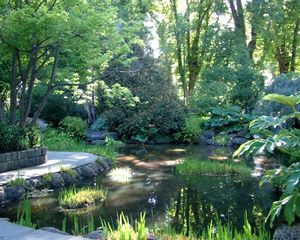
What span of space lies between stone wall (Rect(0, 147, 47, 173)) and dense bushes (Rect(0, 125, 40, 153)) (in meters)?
0.19

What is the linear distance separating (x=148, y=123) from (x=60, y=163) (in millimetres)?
8037

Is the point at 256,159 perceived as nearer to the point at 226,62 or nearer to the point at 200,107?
the point at 200,107

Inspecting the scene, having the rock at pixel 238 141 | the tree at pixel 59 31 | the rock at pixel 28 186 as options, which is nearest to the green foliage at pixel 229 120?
the rock at pixel 238 141

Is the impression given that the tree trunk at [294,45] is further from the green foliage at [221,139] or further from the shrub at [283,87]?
the shrub at [283,87]

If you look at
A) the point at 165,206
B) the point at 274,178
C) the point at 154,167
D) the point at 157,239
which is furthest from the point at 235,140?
the point at 157,239

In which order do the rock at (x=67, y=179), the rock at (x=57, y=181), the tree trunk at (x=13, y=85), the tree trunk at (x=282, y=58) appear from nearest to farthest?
1. the rock at (x=57, y=181)
2. the rock at (x=67, y=179)
3. the tree trunk at (x=13, y=85)
4. the tree trunk at (x=282, y=58)

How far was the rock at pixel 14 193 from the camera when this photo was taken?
6.69 m

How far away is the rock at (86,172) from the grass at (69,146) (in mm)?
1819

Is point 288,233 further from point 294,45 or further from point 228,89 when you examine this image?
point 294,45

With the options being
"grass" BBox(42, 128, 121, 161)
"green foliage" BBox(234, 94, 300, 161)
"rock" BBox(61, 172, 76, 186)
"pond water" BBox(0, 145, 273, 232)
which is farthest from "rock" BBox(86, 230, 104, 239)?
"grass" BBox(42, 128, 121, 161)

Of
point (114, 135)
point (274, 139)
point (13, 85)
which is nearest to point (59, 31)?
point (13, 85)

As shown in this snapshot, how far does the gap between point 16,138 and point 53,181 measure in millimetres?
1424

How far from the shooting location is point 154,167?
399 inches

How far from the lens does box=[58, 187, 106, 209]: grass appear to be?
20.7ft
